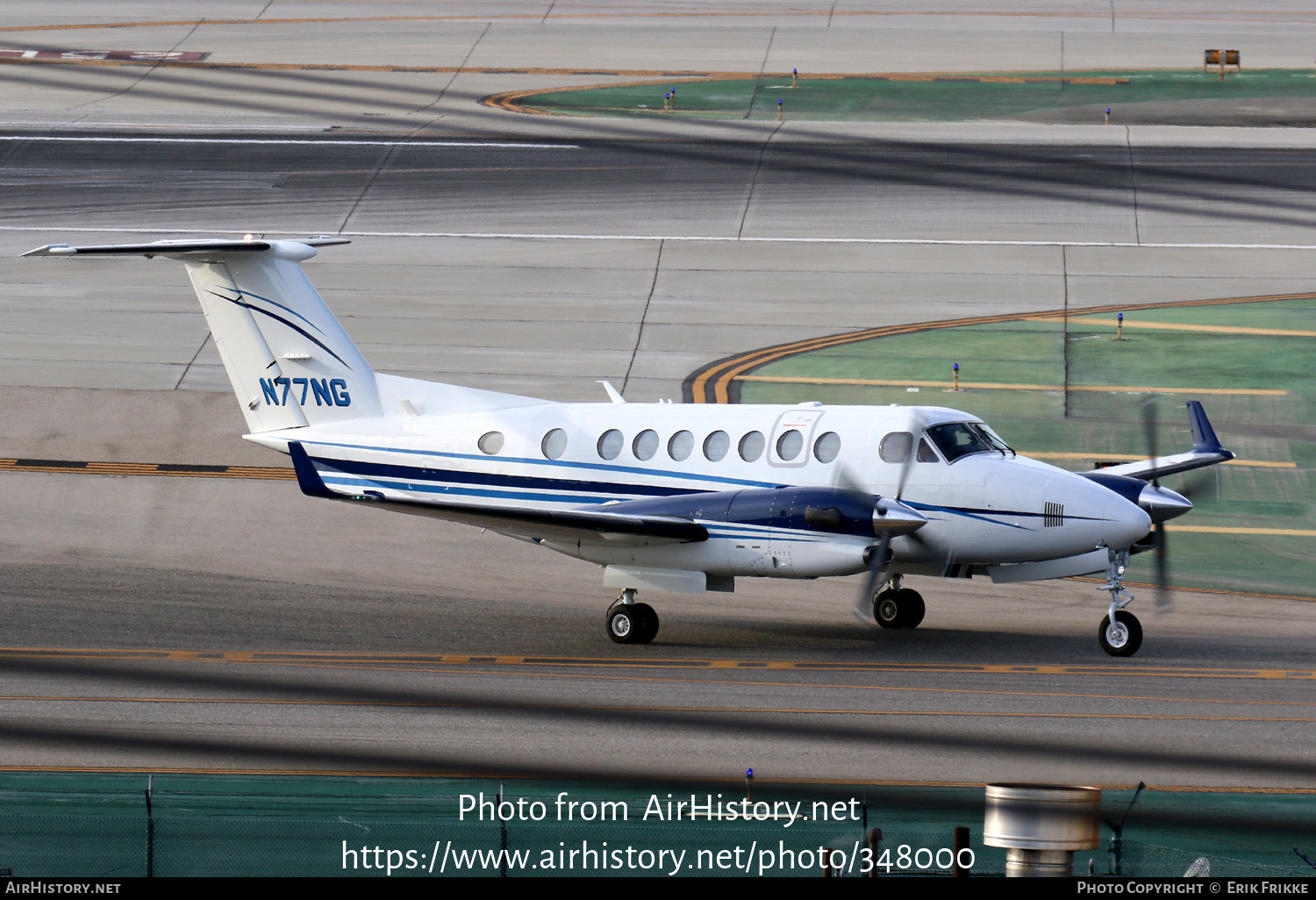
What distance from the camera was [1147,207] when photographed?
43.8 m

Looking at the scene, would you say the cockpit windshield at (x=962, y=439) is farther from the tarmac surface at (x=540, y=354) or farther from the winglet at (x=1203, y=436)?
the winglet at (x=1203, y=436)

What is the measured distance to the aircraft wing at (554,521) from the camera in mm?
21281

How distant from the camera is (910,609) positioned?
74.5 feet

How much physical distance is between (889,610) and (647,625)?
3543 millimetres

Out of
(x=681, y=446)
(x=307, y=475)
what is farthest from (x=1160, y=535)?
(x=307, y=475)

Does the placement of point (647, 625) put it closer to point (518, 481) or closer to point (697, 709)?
point (518, 481)

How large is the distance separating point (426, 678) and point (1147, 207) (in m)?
30.4

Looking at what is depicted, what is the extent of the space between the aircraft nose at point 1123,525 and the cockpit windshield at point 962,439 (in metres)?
1.62

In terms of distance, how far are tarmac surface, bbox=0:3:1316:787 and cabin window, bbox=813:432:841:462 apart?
2677mm

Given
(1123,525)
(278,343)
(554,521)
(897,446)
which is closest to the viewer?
(1123,525)

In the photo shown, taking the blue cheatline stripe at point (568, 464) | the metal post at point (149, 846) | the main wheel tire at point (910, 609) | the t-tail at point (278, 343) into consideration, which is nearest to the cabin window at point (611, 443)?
the blue cheatline stripe at point (568, 464)

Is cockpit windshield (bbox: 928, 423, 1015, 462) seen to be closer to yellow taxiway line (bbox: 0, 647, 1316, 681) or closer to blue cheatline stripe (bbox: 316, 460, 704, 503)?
yellow taxiway line (bbox: 0, 647, 1316, 681)

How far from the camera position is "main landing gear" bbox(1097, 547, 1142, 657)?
20.4 meters

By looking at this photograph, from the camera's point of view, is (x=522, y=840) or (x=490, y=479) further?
(x=490, y=479)
